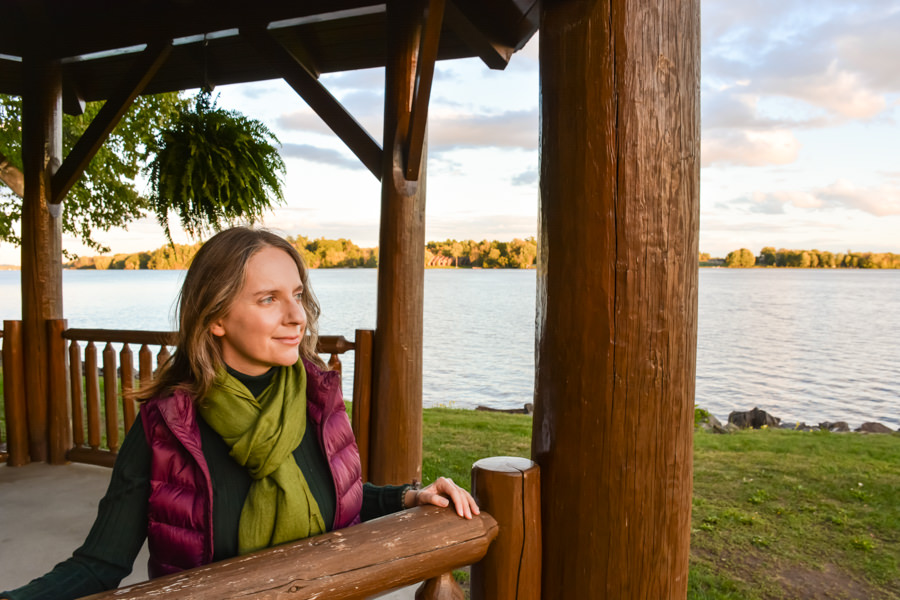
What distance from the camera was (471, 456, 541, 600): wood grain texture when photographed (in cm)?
133

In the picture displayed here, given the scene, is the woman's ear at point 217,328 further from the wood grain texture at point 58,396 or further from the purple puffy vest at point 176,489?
the wood grain texture at point 58,396

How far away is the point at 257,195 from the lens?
3.57m

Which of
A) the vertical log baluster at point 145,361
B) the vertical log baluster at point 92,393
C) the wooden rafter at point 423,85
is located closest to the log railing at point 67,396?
the vertical log baluster at point 92,393

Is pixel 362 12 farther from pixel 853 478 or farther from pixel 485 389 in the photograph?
pixel 485 389

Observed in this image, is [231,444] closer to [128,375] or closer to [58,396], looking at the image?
[128,375]

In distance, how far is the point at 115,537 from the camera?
1.07 metres

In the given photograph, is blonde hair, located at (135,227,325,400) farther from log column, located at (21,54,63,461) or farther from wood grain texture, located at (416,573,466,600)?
log column, located at (21,54,63,461)

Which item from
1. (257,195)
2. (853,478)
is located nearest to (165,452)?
(257,195)

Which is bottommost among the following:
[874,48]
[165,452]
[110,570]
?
[110,570]

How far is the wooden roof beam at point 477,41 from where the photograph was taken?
3.36 meters

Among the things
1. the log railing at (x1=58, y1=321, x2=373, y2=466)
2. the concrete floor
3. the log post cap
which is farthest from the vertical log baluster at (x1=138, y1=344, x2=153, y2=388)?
the log post cap

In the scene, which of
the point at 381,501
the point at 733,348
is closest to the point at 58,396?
the point at 381,501

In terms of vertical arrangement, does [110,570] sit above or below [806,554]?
above

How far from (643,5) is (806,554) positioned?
14.9 ft
